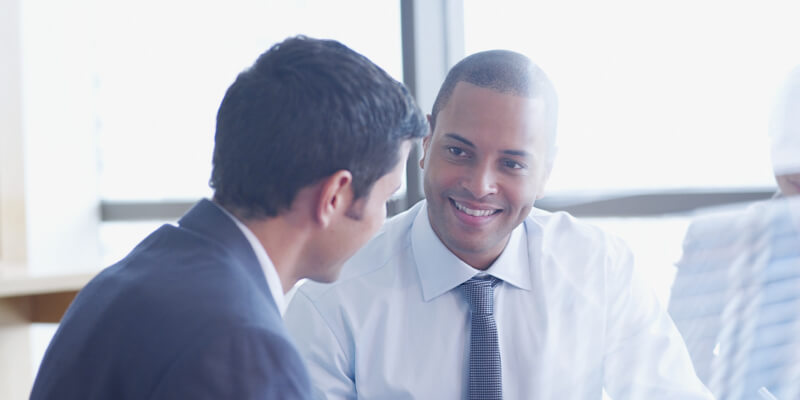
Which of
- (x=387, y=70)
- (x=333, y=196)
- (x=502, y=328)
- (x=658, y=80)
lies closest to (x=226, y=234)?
(x=333, y=196)

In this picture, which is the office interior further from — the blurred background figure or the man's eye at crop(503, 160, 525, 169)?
the man's eye at crop(503, 160, 525, 169)

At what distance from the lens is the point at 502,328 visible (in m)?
1.51

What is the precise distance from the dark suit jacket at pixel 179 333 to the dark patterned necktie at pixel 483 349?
0.64 meters

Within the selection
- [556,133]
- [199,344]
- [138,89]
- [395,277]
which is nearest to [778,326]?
[556,133]

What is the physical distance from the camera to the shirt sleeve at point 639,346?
148 cm

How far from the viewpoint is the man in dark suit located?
761mm

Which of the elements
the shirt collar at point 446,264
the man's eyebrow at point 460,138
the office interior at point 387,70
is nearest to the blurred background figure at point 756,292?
the office interior at point 387,70

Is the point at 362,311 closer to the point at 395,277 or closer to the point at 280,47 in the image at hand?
the point at 395,277

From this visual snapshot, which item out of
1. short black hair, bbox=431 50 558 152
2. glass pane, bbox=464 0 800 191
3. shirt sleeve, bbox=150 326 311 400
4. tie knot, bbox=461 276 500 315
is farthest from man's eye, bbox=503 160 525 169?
shirt sleeve, bbox=150 326 311 400

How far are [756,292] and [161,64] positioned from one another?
256 cm

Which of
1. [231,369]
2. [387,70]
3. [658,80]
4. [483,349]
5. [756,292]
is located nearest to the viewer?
[231,369]

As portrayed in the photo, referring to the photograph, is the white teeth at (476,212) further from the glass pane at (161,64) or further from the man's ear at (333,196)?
the glass pane at (161,64)

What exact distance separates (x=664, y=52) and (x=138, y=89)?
2.27 m

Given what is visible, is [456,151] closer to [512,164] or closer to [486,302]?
[512,164]
